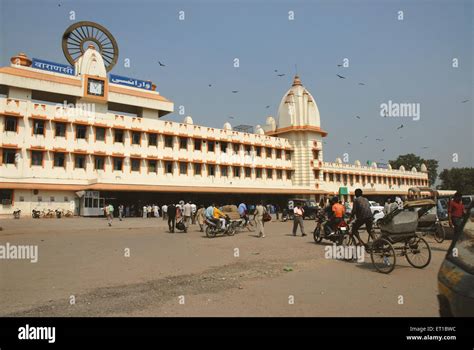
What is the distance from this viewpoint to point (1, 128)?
95.0 feet

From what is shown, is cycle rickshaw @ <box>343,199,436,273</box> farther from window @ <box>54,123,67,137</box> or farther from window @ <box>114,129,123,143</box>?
window @ <box>114,129,123,143</box>

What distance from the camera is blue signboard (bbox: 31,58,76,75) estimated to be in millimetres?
33375

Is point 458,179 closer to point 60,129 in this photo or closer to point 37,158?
point 60,129

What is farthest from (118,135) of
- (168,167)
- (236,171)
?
(236,171)

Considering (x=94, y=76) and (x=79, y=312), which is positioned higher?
(x=94, y=76)

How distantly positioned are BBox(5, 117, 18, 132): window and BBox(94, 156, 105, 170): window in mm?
7040

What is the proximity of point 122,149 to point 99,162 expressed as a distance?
8.61ft

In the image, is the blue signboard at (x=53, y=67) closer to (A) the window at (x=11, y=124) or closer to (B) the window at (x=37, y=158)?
(A) the window at (x=11, y=124)

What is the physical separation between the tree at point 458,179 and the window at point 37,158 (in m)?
83.9

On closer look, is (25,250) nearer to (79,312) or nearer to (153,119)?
(79,312)

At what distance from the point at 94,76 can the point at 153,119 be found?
285 inches

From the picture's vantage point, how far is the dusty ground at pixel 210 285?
4918mm
